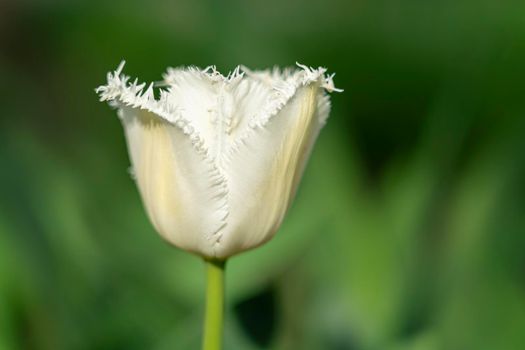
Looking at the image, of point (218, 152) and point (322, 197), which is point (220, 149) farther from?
point (322, 197)

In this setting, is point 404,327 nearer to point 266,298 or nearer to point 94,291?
point 266,298

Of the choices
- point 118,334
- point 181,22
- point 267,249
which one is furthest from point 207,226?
point 181,22

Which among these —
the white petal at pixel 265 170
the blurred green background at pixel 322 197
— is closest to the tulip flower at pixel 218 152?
the white petal at pixel 265 170

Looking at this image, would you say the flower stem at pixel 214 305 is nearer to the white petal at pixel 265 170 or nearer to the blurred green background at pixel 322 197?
the white petal at pixel 265 170

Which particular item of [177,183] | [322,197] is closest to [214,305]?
[177,183]

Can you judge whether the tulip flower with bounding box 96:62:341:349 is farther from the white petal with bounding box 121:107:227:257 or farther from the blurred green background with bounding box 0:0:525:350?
the blurred green background with bounding box 0:0:525:350

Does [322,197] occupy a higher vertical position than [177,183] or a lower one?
lower

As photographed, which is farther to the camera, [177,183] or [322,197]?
[322,197]
